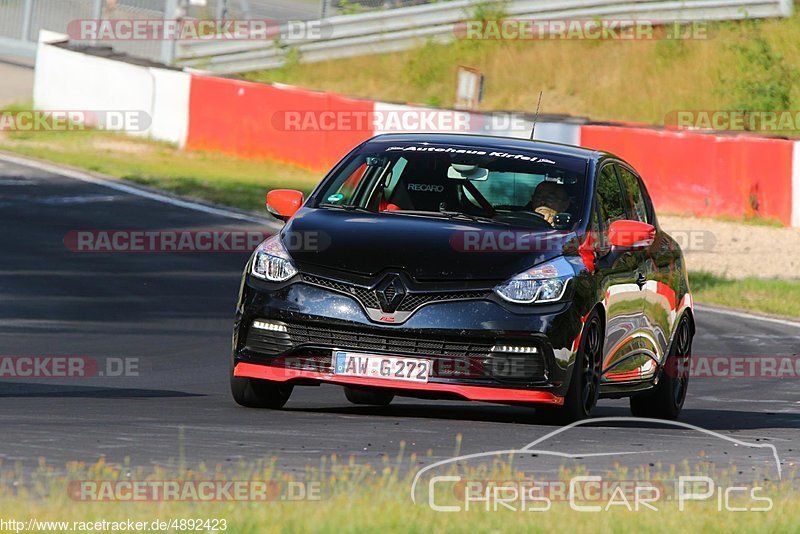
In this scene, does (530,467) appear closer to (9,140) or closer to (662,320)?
(662,320)

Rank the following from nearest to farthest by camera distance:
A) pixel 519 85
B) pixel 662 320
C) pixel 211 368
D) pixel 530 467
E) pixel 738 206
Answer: pixel 530 467 → pixel 662 320 → pixel 211 368 → pixel 738 206 → pixel 519 85

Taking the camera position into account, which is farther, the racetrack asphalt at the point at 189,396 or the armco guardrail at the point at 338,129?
the armco guardrail at the point at 338,129

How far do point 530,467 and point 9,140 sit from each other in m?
25.6

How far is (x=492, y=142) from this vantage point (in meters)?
10.2

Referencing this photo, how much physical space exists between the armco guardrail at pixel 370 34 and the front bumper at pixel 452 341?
30.0m

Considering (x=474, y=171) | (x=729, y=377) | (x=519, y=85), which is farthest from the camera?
(x=519, y=85)

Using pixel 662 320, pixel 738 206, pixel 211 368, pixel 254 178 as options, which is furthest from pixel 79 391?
pixel 254 178

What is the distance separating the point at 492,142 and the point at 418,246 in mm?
1617

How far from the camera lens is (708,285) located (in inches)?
783

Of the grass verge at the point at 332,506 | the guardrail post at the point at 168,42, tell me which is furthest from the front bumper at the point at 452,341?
the guardrail post at the point at 168,42

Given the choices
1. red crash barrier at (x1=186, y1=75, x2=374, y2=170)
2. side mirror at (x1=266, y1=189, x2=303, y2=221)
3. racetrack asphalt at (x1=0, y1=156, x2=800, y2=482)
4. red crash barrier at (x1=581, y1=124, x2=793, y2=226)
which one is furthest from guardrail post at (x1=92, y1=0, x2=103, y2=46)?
side mirror at (x1=266, y1=189, x2=303, y2=221)
